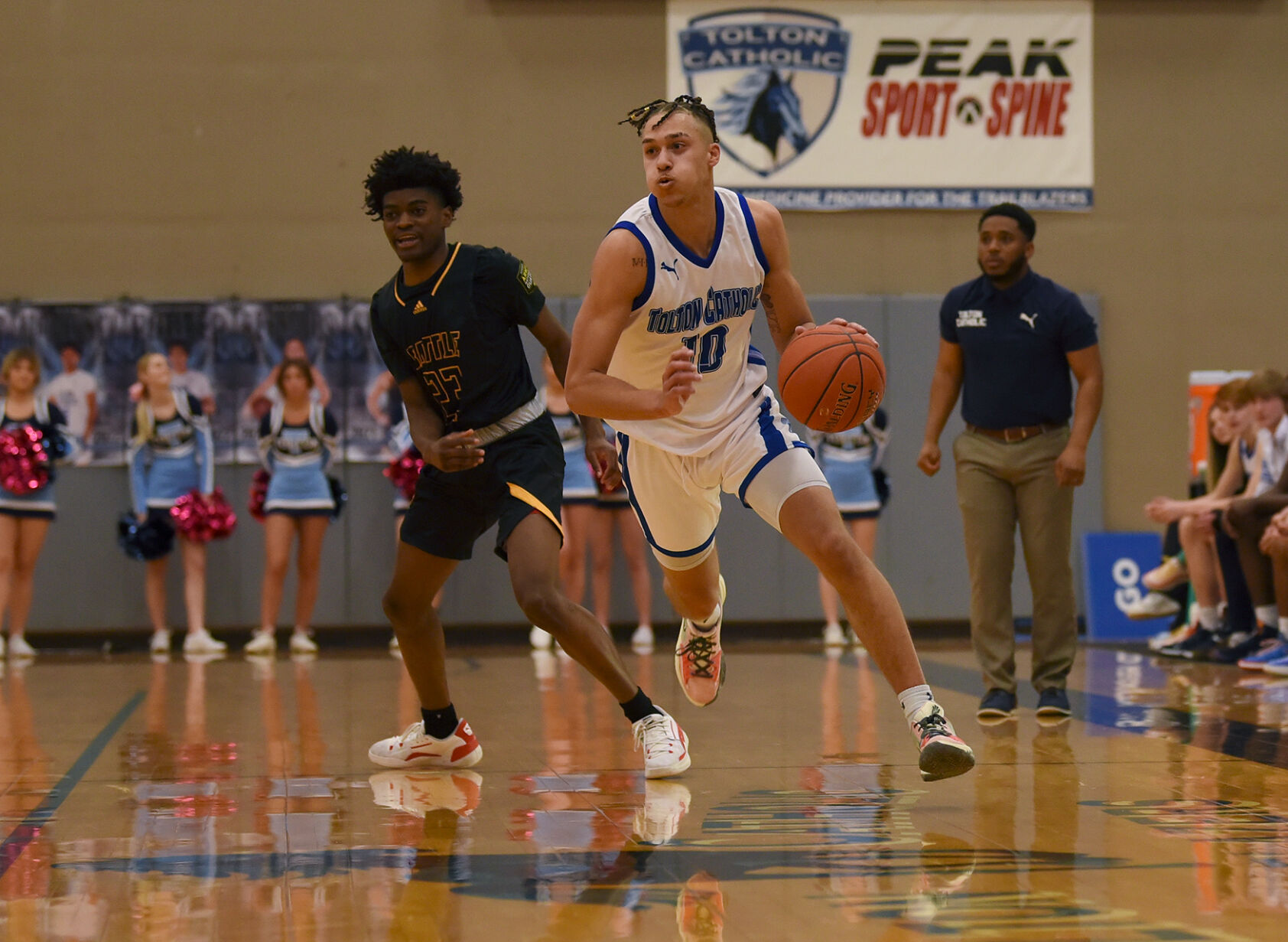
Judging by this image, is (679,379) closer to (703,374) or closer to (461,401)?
(703,374)

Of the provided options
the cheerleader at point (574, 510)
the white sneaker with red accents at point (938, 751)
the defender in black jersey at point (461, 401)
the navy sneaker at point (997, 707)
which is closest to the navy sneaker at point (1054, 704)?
the navy sneaker at point (997, 707)

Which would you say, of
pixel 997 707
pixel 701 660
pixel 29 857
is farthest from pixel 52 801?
pixel 997 707

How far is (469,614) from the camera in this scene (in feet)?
35.7

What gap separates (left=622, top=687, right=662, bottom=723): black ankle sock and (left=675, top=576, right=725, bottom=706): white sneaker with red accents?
1.59 ft

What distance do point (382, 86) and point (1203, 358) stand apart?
672cm

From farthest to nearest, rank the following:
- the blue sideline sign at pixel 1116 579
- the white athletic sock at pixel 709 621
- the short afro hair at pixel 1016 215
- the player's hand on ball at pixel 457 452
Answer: the blue sideline sign at pixel 1116 579 → the short afro hair at pixel 1016 215 → the white athletic sock at pixel 709 621 → the player's hand on ball at pixel 457 452

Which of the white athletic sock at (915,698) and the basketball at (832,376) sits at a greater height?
the basketball at (832,376)

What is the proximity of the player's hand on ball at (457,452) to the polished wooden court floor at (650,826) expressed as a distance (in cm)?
98

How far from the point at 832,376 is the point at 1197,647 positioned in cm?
536

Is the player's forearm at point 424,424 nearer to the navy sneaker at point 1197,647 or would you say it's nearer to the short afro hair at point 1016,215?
the short afro hair at point 1016,215

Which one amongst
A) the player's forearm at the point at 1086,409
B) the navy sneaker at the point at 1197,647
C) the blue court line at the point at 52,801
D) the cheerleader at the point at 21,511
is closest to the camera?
the blue court line at the point at 52,801

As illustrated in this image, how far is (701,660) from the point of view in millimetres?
5160

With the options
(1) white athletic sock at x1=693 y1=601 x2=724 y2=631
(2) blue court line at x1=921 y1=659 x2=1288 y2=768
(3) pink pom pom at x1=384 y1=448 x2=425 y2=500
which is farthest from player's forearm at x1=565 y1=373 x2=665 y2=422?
(3) pink pom pom at x1=384 y1=448 x2=425 y2=500

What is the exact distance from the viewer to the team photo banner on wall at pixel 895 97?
37.3ft
